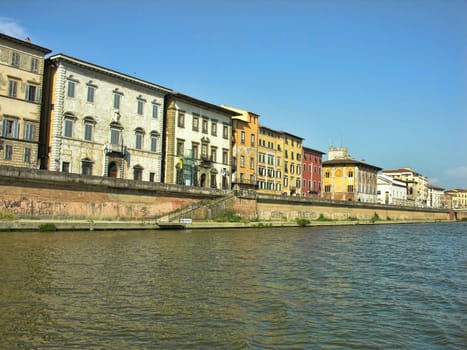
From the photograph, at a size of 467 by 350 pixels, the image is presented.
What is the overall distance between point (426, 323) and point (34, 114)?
37.5 metres

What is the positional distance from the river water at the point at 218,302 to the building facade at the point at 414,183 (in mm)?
128098

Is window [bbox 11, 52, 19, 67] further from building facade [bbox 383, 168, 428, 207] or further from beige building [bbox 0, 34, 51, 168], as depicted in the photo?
building facade [bbox 383, 168, 428, 207]

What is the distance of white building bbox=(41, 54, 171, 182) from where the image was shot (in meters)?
42.0

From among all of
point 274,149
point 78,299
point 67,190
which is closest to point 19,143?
point 67,190

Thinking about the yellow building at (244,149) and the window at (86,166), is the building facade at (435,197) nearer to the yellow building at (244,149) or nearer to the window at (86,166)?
the yellow building at (244,149)

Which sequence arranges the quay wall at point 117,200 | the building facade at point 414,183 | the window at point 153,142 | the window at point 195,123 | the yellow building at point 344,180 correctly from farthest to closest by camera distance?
the building facade at point 414,183 → the yellow building at point 344,180 → the window at point 195,123 → the window at point 153,142 → the quay wall at point 117,200

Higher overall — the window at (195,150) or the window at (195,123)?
the window at (195,123)

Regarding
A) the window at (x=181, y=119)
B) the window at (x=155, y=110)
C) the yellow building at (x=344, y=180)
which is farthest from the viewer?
the yellow building at (x=344, y=180)

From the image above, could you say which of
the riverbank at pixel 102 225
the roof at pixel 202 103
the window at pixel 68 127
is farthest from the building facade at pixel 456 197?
the window at pixel 68 127

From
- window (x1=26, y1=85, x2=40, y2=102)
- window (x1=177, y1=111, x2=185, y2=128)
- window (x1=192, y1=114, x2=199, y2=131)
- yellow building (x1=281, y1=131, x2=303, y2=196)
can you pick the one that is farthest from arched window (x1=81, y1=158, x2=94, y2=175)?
yellow building (x1=281, y1=131, x2=303, y2=196)

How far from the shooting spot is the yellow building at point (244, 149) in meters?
65.3

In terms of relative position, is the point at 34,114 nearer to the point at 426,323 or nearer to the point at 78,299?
the point at 78,299

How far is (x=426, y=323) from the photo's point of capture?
11086mm

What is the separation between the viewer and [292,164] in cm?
8056
